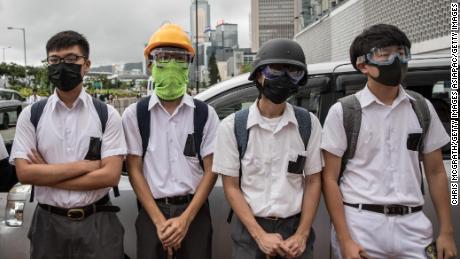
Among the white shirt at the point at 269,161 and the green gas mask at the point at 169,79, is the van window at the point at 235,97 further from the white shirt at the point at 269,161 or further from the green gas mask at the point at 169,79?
the white shirt at the point at 269,161

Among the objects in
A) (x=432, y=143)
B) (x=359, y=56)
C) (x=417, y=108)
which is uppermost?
(x=359, y=56)

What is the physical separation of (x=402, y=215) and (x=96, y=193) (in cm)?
173

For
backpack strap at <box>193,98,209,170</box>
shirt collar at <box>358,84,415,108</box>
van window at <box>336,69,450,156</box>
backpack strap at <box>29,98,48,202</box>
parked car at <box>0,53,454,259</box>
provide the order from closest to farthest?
1. shirt collar at <box>358,84,415,108</box>
2. backpack strap at <box>29,98,48,202</box>
3. backpack strap at <box>193,98,209,170</box>
4. parked car at <box>0,53,454,259</box>
5. van window at <box>336,69,450,156</box>

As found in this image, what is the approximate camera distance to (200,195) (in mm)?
2549

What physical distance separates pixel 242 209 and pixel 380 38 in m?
1.18

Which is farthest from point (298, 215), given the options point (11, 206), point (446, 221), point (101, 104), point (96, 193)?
point (11, 206)

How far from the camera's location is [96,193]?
257cm

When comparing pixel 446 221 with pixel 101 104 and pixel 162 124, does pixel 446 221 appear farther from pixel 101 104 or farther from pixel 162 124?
pixel 101 104

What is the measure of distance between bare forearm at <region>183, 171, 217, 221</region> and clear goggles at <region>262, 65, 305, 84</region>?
71 cm

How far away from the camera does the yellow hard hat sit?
8.86 feet

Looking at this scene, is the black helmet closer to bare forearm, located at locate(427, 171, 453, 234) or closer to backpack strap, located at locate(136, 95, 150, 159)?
backpack strap, located at locate(136, 95, 150, 159)

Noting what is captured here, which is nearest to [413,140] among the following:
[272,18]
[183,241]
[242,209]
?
[242,209]

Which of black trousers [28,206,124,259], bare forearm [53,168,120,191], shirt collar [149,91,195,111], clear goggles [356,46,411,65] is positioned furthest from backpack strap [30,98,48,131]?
clear goggles [356,46,411,65]

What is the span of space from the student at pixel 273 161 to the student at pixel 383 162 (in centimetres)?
13
